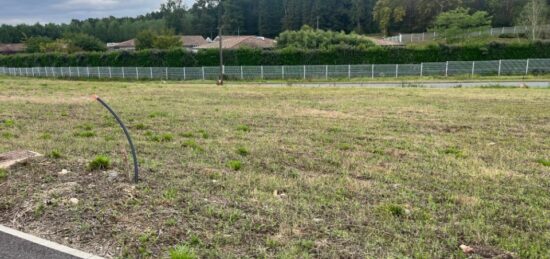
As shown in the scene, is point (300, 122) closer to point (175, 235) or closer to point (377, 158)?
point (377, 158)

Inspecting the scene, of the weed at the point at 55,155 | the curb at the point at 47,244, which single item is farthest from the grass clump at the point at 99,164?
the curb at the point at 47,244

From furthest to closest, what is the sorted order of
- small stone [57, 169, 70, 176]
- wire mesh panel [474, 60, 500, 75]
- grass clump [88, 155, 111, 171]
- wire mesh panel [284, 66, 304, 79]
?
wire mesh panel [284, 66, 304, 79], wire mesh panel [474, 60, 500, 75], grass clump [88, 155, 111, 171], small stone [57, 169, 70, 176]

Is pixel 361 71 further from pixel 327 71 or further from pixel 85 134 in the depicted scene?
pixel 85 134

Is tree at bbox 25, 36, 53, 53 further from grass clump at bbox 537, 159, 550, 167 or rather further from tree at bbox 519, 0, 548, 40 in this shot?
tree at bbox 519, 0, 548, 40

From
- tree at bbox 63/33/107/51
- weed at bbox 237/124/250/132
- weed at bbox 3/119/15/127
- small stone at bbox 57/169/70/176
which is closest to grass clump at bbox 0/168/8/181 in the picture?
small stone at bbox 57/169/70/176

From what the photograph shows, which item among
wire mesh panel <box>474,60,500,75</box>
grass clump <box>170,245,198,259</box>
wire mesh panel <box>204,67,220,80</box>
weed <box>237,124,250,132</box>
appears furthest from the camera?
wire mesh panel <box>204,67,220,80</box>

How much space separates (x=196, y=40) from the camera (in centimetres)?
7325

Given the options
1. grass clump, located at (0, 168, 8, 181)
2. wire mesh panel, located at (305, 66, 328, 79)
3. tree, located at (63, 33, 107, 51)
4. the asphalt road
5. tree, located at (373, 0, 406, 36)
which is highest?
tree, located at (373, 0, 406, 36)

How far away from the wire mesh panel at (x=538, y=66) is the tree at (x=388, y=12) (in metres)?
45.4

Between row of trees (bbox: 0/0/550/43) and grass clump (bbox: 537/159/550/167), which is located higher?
row of trees (bbox: 0/0/550/43)

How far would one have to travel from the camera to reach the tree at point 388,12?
74069 millimetres

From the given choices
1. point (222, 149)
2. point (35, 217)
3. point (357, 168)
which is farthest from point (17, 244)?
point (357, 168)

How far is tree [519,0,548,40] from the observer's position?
50.8 m

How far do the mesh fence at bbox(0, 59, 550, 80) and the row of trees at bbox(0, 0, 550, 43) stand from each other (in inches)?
1503
